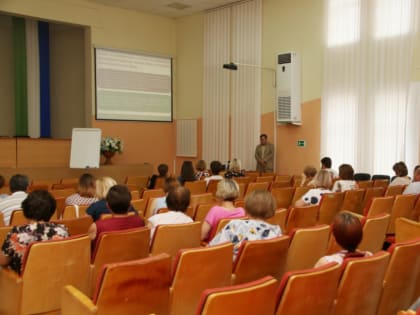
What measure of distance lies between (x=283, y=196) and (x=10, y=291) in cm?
378

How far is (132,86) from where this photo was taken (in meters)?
11.9

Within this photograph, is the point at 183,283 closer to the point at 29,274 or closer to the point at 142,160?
the point at 29,274

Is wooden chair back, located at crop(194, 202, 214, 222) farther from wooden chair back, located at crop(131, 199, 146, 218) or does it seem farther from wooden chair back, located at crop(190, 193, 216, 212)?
wooden chair back, located at crop(190, 193, 216, 212)

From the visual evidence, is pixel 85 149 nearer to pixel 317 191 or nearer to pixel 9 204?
pixel 9 204

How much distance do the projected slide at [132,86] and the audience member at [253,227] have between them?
897 centimetres

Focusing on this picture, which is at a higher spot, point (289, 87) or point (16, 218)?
point (289, 87)

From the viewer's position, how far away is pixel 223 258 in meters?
2.61

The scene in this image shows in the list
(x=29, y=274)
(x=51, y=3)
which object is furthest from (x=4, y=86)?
(x=29, y=274)

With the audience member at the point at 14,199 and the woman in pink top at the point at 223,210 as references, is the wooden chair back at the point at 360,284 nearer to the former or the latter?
the woman in pink top at the point at 223,210

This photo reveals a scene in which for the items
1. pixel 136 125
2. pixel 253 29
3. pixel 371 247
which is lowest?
pixel 371 247

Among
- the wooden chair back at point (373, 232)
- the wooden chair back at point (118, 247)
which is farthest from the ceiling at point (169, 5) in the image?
the wooden chair back at point (118, 247)

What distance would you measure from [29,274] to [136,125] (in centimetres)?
970

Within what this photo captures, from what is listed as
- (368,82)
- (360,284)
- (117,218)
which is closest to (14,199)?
(117,218)

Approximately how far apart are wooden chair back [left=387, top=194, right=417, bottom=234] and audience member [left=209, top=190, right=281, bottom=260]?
231 centimetres
